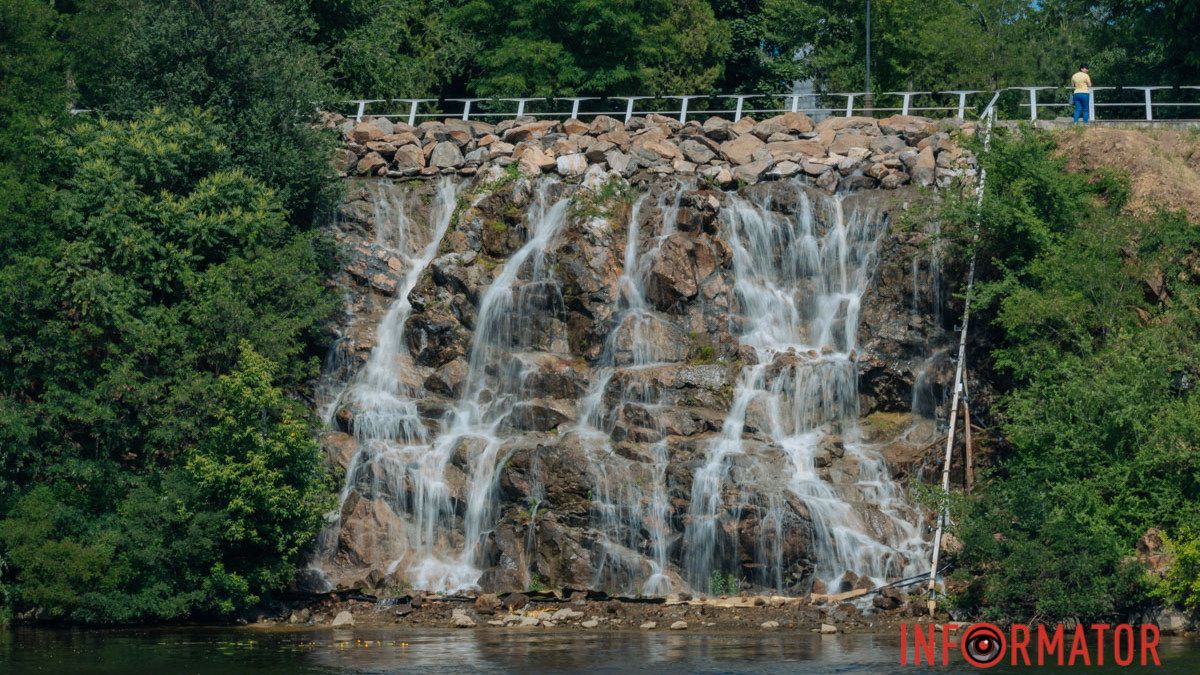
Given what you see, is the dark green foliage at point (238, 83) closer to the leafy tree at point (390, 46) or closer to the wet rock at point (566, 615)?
the leafy tree at point (390, 46)


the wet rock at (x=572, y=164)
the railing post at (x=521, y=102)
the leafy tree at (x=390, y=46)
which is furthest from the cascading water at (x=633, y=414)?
the leafy tree at (x=390, y=46)

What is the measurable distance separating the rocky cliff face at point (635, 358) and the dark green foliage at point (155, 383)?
2862 millimetres

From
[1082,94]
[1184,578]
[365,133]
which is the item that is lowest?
[1184,578]

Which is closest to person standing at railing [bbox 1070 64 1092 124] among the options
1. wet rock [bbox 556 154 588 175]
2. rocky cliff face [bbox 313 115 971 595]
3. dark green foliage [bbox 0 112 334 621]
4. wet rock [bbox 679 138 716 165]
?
rocky cliff face [bbox 313 115 971 595]

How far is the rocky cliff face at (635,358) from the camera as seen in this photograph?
38906mm

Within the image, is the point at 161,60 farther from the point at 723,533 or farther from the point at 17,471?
the point at 723,533

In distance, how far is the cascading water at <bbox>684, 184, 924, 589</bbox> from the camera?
3828cm

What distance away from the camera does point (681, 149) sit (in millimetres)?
51125

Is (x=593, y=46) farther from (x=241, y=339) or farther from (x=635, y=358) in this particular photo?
(x=241, y=339)

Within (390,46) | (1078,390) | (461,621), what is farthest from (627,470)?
(390,46)

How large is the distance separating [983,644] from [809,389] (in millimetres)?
11151

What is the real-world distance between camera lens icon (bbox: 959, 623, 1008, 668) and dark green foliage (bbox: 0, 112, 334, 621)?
16415mm

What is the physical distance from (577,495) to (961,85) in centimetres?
3337

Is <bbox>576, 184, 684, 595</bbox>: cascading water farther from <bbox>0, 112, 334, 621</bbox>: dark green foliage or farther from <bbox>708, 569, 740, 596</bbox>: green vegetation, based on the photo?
<bbox>0, 112, 334, 621</bbox>: dark green foliage
